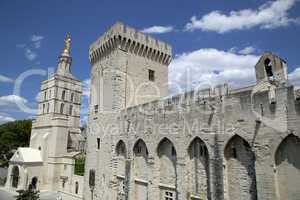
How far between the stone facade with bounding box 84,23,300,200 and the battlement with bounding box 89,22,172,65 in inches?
3.1

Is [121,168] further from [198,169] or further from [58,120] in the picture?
[58,120]

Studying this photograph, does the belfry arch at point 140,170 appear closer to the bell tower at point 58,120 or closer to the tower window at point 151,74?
the tower window at point 151,74

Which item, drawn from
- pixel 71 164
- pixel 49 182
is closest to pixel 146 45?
pixel 71 164

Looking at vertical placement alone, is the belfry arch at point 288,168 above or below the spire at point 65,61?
below

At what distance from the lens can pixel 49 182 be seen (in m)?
26.7

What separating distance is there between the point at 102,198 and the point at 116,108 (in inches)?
262

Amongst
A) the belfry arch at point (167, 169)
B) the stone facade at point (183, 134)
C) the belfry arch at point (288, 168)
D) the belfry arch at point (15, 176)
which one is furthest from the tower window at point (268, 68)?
the belfry arch at point (15, 176)

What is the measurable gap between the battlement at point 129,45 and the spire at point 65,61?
20955mm

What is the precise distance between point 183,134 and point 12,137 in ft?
135

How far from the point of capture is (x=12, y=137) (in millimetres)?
41219

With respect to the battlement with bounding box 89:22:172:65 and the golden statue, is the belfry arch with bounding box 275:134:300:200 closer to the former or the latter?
the battlement with bounding box 89:22:172:65

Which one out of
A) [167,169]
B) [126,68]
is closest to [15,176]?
[126,68]

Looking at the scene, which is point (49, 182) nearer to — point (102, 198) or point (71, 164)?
point (71, 164)

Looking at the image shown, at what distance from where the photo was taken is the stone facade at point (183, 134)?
8359 millimetres
